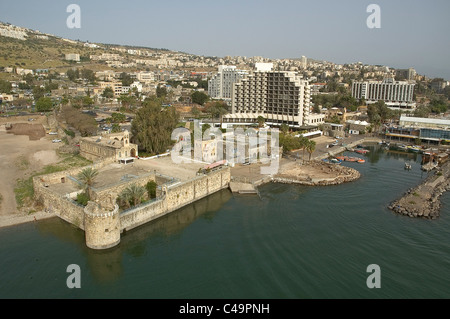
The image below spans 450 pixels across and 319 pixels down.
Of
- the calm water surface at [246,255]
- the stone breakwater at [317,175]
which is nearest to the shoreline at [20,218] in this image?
the calm water surface at [246,255]

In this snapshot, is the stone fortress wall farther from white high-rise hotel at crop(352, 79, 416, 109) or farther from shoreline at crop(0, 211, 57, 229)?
white high-rise hotel at crop(352, 79, 416, 109)

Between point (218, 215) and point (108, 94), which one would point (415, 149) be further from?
point (108, 94)

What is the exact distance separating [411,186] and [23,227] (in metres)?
38.8

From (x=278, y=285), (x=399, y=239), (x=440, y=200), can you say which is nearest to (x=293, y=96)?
(x=440, y=200)

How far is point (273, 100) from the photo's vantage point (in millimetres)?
74000

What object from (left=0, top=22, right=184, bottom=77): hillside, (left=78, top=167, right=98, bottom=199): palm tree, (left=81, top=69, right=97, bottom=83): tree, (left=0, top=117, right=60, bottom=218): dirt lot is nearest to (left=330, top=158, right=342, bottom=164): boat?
(left=78, top=167, right=98, bottom=199): palm tree

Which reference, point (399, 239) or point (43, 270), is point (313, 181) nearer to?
point (399, 239)

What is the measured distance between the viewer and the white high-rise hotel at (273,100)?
7062 cm

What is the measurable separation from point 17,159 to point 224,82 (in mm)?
85145

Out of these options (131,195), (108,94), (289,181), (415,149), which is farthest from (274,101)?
(108,94)

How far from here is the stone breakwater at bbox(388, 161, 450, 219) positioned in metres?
30.5

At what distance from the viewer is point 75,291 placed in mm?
19734

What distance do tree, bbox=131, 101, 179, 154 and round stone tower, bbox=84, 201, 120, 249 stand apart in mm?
19302

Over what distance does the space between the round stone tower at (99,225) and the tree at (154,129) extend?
19302 millimetres
